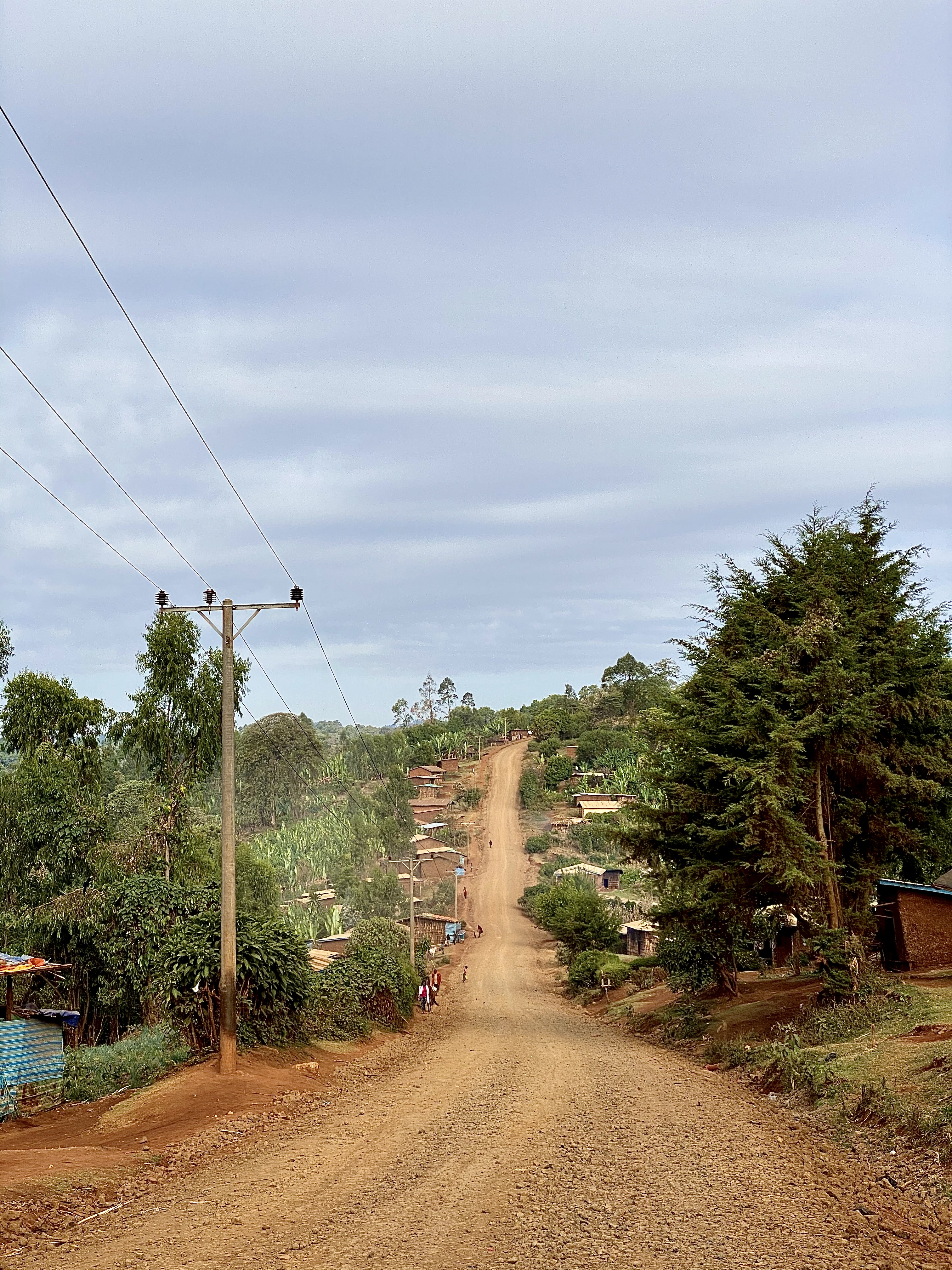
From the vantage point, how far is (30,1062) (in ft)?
60.1

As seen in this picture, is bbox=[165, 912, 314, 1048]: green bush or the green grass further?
the green grass

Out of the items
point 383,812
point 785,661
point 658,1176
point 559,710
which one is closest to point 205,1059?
point 658,1176

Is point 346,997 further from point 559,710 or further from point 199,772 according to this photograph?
point 559,710

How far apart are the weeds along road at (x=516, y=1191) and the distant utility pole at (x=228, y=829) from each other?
2400 mm

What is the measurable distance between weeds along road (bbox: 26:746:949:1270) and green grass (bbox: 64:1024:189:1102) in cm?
379

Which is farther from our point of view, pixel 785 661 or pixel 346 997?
pixel 346 997

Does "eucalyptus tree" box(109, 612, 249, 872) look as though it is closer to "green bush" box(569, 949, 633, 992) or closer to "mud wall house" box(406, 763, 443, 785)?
"green bush" box(569, 949, 633, 992)

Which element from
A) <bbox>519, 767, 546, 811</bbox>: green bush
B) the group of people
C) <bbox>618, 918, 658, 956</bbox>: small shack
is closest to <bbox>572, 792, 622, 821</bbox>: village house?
<bbox>519, 767, 546, 811</bbox>: green bush

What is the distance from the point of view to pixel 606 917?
50.0 metres

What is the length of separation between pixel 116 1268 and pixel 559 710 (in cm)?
13733

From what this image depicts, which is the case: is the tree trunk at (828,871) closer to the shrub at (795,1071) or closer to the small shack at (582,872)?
the shrub at (795,1071)

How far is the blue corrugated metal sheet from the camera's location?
1739cm

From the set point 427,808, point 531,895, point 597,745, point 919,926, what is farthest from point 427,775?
point 919,926

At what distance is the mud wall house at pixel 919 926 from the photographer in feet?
70.2
